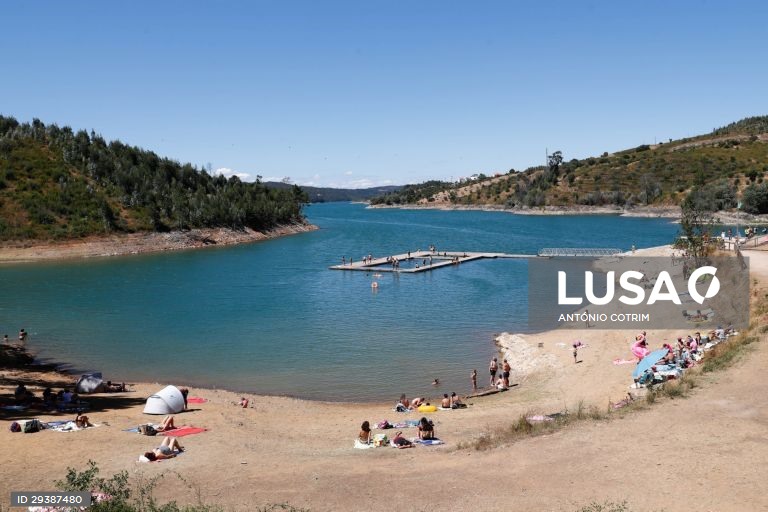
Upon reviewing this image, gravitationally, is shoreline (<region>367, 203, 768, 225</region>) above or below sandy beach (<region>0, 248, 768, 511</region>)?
above

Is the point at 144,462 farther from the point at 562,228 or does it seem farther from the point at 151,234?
the point at 562,228

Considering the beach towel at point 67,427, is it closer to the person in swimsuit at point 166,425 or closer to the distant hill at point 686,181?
the person in swimsuit at point 166,425

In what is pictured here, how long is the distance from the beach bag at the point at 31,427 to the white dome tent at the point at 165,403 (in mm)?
3856

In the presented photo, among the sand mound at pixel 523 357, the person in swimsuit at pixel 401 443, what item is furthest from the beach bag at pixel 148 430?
the sand mound at pixel 523 357

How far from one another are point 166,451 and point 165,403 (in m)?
6.10

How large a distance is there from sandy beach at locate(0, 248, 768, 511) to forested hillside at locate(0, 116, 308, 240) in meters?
72.1

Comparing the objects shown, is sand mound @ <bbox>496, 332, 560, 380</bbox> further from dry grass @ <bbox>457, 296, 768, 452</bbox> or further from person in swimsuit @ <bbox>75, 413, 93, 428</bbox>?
person in swimsuit @ <bbox>75, 413, 93, 428</bbox>

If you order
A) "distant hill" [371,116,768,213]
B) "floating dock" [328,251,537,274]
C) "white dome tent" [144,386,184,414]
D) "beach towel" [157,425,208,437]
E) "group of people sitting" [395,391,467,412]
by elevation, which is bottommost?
"group of people sitting" [395,391,467,412]

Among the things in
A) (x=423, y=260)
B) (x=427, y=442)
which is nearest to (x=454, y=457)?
(x=427, y=442)

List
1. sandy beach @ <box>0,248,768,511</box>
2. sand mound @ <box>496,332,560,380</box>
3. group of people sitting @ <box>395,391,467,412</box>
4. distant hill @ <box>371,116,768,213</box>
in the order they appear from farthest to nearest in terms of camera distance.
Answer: distant hill @ <box>371,116,768,213</box> < sand mound @ <box>496,332,560,380</box> < group of people sitting @ <box>395,391,467,412</box> < sandy beach @ <box>0,248,768,511</box>

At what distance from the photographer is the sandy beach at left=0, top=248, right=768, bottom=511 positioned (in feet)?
42.9

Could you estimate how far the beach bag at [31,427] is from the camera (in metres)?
19.1

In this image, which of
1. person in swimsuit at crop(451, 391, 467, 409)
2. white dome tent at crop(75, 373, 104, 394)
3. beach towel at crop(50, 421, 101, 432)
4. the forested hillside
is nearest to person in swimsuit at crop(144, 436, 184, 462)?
beach towel at crop(50, 421, 101, 432)

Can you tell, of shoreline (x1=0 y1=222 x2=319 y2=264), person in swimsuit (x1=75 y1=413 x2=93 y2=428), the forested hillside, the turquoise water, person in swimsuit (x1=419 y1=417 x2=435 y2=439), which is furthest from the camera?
the forested hillside
